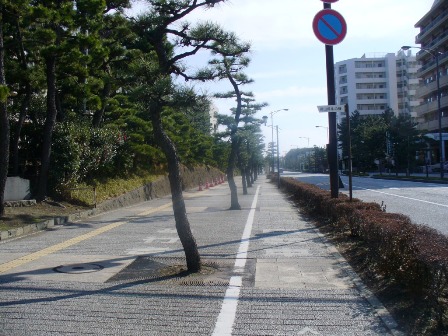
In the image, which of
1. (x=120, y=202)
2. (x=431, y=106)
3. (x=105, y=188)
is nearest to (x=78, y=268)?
(x=120, y=202)

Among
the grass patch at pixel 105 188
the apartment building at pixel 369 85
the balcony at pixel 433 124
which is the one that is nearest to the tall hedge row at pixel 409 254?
the grass patch at pixel 105 188

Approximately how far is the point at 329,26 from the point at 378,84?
101220mm

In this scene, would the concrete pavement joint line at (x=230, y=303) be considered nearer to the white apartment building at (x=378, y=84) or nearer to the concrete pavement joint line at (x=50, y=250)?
the concrete pavement joint line at (x=50, y=250)

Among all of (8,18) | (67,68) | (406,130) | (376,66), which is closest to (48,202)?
(67,68)

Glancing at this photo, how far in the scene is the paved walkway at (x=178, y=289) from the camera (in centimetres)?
521

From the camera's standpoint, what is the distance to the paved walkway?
521 cm

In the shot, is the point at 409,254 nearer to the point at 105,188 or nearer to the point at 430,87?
the point at 105,188

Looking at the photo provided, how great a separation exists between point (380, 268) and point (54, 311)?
4232 mm

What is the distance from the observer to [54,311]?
566 cm

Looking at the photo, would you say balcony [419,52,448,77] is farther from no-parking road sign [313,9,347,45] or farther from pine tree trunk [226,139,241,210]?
no-parking road sign [313,9,347,45]

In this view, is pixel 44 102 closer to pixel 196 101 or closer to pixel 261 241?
pixel 261 241

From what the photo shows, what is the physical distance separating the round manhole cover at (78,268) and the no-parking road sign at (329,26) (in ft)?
20.2

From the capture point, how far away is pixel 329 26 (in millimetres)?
10445

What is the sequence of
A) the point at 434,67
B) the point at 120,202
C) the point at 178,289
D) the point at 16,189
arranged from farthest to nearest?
1. the point at 434,67
2. the point at 120,202
3. the point at 16,189
4. the point at 178,289
